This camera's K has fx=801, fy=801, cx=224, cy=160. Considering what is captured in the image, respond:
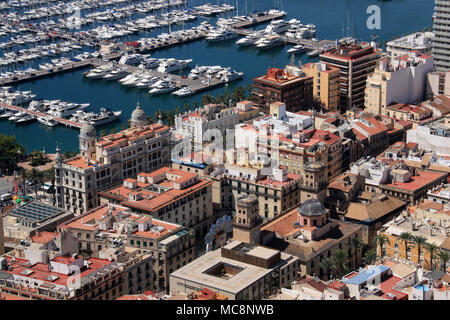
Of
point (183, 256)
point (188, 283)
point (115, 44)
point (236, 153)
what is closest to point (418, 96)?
point (236, 153)

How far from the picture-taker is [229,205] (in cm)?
9744

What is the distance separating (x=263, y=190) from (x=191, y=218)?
9176 millimetres

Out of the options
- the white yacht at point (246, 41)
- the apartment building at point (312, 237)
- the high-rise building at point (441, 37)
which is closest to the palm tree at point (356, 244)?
the apartment building at point (312, 237)

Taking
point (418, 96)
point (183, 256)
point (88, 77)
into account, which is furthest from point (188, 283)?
point (88, 77)

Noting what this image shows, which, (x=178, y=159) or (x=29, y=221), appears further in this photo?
(x=178, y=159)

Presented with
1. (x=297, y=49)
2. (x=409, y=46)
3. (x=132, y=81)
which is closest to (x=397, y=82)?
(x=409, y=46)

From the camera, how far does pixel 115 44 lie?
654ft

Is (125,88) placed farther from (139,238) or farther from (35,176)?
(139,238)

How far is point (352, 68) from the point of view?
132 metres

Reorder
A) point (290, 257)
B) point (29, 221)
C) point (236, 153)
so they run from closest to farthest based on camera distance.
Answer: point (290, 257), point (29, 221), point (236, 153)

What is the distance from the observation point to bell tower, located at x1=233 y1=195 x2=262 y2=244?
260 feet

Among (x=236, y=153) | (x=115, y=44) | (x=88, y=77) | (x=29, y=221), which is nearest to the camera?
(x=29, y=221)

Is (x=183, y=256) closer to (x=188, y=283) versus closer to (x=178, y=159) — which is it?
(x=188, y=283)

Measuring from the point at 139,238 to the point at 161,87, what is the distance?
3482 inches
